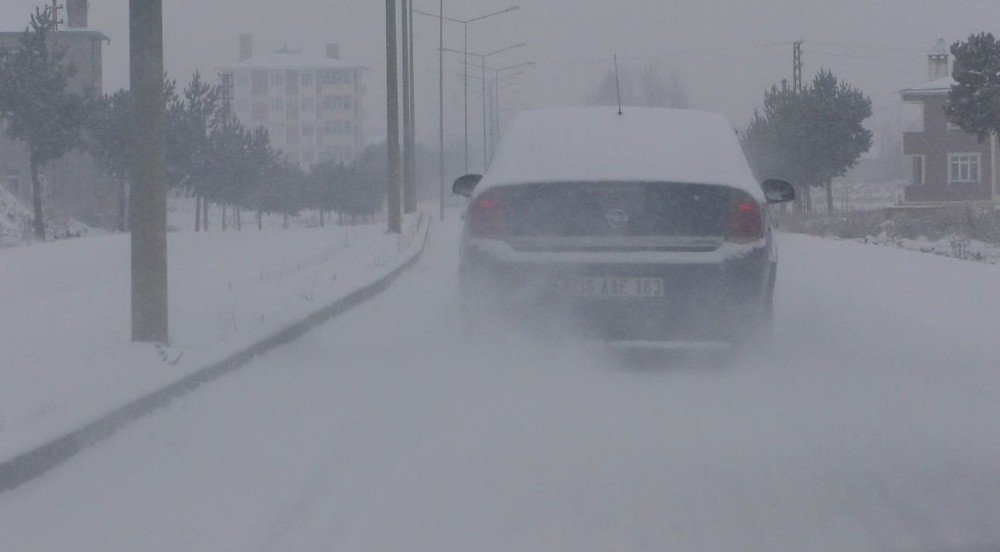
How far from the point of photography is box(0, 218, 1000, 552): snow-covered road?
4.64m

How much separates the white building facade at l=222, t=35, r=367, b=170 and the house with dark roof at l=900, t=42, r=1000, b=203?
3660 inches

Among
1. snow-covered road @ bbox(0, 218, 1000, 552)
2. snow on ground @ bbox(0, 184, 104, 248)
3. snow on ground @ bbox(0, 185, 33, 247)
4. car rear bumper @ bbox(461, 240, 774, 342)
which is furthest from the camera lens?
snow on ground @ bbox(0, 184, 104, 248)

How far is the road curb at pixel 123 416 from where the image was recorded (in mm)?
5227

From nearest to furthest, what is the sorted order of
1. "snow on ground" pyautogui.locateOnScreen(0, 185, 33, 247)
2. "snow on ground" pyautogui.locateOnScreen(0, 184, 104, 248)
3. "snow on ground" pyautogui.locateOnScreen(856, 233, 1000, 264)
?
"snow on ground" pyautogui.locateOnScreen(856, 233, 1000, 264) < "snow on ground" pyautogui.locateOnScreen(0, 185, 33, 247) < "snow on ground" pyautogui.locateOnScreen(0, 184, 104, 248)

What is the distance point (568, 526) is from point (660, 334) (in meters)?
3.23

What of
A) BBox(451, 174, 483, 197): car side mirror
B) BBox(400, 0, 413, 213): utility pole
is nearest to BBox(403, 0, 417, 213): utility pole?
BBox(400, 0, 413, 213): utility pole

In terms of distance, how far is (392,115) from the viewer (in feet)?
82.4

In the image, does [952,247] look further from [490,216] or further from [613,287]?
[490,216]

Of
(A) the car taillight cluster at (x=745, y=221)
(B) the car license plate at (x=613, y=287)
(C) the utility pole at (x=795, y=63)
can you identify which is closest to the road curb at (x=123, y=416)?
(B) the car license plate at (x=613, y=287)

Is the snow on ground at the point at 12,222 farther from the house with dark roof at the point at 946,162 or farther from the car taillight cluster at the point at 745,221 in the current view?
the house with dark roof at the point at 946,162

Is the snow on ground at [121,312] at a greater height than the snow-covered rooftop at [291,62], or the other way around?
the snow-covered rooftop at [291,62]

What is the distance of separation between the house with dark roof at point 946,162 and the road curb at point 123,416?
60010 mm

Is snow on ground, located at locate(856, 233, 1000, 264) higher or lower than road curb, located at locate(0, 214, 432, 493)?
higher

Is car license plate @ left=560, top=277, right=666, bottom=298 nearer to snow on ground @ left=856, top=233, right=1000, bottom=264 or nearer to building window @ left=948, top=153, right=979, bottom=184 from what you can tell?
snow on ground @ left=856, top=233, right=1000, bottom=264
